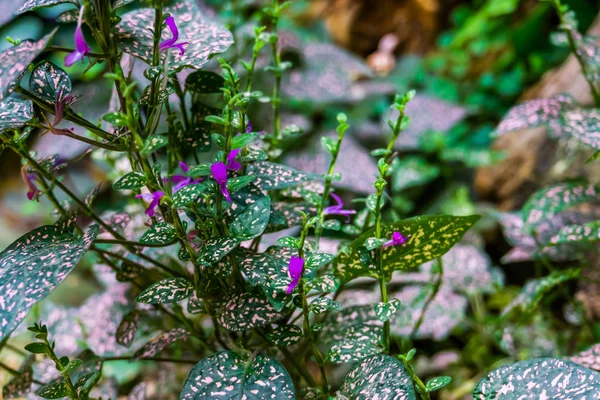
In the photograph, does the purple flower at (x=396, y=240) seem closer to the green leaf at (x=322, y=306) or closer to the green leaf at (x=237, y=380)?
the green leaf at (x=322, y=306)

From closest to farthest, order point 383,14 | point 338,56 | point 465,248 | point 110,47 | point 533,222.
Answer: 1. point 110,47
2. point 533,222
3. point 465,248
4. point 338,56
5. point 383,14

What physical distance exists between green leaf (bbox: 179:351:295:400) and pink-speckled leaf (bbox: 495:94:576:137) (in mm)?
740

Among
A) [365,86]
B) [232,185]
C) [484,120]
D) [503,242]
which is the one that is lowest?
Result: [503,242]

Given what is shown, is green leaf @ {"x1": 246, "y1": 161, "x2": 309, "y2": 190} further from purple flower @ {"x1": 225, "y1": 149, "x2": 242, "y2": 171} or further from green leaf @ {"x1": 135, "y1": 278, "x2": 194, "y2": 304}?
green leaf @ {"x1": 135, "y1": 278, "x2": 194, "y2": 304}

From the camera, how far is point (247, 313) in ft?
2.32

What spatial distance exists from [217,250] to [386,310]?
0.25 metres

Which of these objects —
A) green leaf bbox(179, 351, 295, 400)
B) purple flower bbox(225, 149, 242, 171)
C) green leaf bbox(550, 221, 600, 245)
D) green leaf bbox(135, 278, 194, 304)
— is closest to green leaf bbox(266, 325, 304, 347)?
green leaf bbox(179, 351, 295, 400)

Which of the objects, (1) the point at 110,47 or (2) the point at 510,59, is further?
(2) the point at 510,59

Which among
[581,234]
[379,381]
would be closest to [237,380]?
[379,381]

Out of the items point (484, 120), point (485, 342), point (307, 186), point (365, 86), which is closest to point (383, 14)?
point (365, 86)

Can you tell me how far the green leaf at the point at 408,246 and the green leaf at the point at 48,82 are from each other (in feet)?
1.53

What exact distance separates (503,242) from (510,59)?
0.99 m

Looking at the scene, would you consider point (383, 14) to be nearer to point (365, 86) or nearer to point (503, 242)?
point (365, 86)

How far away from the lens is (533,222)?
1106 mm
